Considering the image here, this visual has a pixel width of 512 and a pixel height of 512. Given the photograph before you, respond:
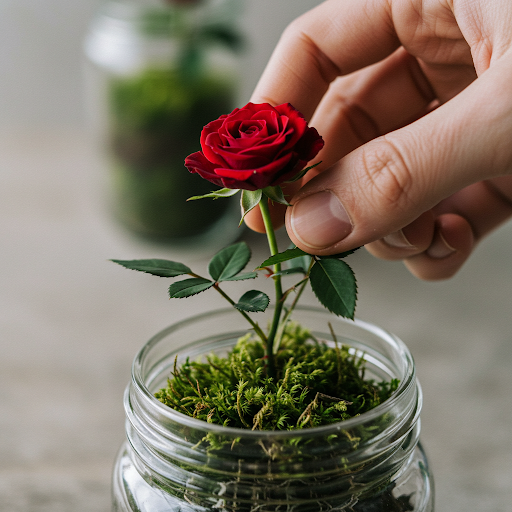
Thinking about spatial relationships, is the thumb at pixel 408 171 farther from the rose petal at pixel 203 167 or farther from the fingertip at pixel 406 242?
the fingertip at pixel 406 242

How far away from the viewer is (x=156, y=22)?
1054 mm

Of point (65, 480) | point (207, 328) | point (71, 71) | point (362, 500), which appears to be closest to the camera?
point (362, 500)

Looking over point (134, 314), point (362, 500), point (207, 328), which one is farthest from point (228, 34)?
point (362, 500)

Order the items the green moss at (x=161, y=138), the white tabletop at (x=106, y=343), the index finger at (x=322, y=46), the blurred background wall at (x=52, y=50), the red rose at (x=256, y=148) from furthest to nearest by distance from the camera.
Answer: the blurred background wall at (x=52, y=50) → the green moss at (x=161, y=138) → the white tabletop at (x=106, y=343) → the index finger at (x=322, y=46) → the red rose at (x=256, y=148)

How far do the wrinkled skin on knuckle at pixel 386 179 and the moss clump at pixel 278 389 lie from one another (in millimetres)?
114

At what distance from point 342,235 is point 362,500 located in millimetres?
164

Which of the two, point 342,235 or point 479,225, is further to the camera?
point 479,225

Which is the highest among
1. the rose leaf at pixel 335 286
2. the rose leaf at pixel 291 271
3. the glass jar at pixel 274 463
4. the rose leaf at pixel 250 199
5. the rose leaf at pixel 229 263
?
the rose leaf at pixel 250 199

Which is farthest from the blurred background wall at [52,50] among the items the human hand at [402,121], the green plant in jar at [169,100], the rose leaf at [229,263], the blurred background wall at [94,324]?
the rose leaf at [229,263]

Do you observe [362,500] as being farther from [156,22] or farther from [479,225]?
[156,22]

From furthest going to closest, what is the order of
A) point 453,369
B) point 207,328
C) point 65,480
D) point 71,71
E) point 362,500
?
point 71,71 → point 453,369 → point 65,480 → point 207,328 → point 362,500

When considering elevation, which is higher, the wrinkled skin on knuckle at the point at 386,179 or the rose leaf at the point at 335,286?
the wrinkled skin on knuckle at the point at 386,179

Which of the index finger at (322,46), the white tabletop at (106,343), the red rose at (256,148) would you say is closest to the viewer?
the red rose at (256,148)

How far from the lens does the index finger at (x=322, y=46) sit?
1.65ft
